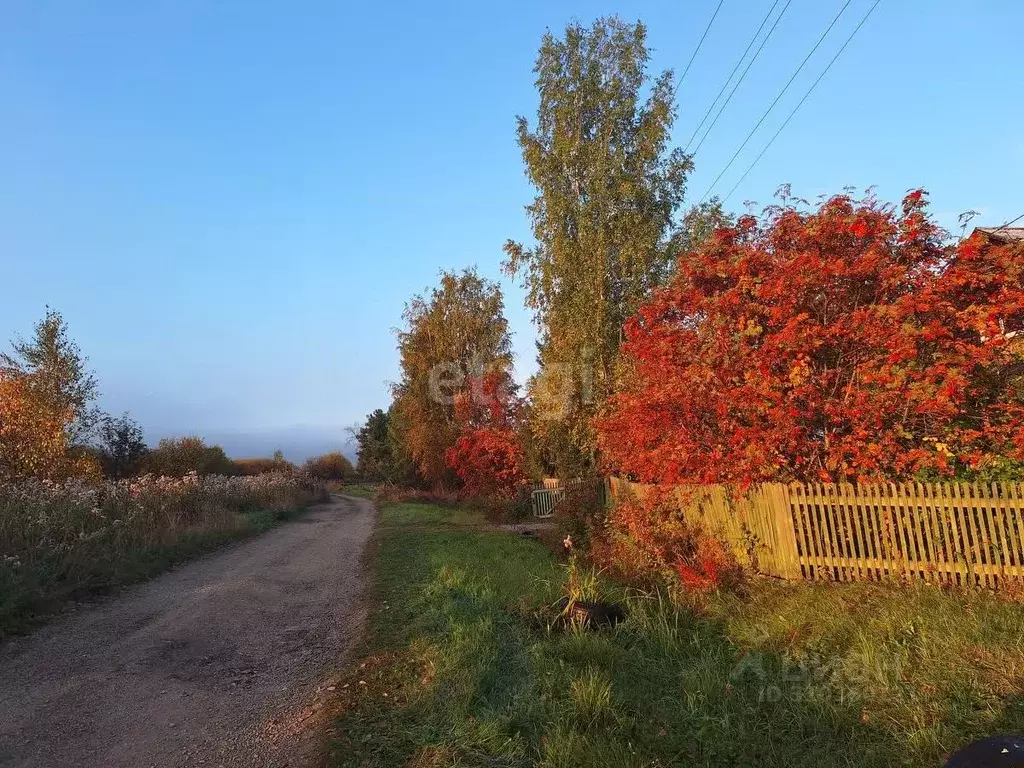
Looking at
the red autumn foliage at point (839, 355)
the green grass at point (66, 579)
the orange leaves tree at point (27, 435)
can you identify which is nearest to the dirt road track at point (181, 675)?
the green grass at point (66, 579)

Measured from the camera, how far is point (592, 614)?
659 centimetres

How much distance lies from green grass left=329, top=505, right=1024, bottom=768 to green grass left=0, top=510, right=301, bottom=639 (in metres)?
4.36

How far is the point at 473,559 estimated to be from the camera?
12242 millimetres

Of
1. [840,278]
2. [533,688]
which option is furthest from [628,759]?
[840,278]

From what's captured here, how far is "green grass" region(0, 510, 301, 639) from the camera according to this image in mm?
7357

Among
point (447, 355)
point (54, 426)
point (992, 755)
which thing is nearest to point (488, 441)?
point (447, 355)

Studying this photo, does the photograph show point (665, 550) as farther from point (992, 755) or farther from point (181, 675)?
point (992, 755)

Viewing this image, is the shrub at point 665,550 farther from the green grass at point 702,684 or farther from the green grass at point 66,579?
the green grass at point 66,579

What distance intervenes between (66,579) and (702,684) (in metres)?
9.31

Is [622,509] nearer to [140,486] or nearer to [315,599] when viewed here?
[315,599]

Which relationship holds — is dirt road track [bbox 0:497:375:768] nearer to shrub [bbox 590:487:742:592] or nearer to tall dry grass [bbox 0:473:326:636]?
tall dry grass [bbox 0:473:326:636]

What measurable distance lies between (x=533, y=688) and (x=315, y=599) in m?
5.86

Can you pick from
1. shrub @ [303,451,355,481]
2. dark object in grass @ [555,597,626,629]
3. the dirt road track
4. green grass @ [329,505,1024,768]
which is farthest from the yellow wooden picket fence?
shrub @ [303,451,355,481]

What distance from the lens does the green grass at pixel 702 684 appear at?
154 inches
